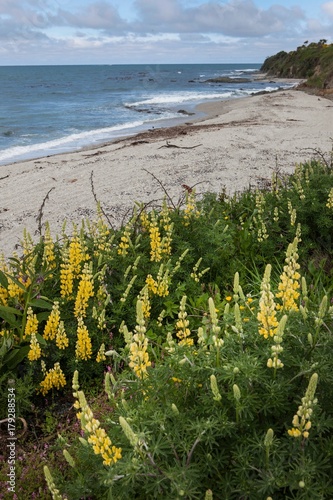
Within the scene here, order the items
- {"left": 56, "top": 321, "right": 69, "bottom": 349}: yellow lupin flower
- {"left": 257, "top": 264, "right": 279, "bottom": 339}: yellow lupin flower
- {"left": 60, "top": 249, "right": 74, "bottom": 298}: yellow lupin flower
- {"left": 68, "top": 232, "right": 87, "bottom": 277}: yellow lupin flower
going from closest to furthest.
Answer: {"left": 257, "top": 264, "right": 279, "bottom": 339}: yellow lupin flower, {"left": 56, "top": 321, "right": 69, "bottom": 349}: yellow lupin flower, {"left": 60, "top": 249, "right": 74, "bottom": 298}: yellow lupin flower, {"left": 68, "top": 232, "right": 87, "bottom": 277}: yellow lupin flower

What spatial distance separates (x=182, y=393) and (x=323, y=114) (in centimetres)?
1994

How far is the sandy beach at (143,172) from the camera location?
8266 millimetres

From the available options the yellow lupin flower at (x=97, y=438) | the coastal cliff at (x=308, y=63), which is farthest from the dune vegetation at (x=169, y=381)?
the coastal cliff at (x=308, y=63)

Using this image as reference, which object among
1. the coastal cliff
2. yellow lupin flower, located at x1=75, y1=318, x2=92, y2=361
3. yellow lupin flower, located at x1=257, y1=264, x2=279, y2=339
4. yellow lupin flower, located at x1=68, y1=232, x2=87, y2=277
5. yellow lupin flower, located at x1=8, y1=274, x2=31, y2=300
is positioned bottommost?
yellow lupin flower, located at x1=75, y1=318, x2=92, y2=361

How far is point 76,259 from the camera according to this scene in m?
4.03

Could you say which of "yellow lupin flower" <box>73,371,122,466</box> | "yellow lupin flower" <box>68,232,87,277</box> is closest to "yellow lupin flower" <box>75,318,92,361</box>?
"yellow lupin flower" <box>68,232,87,277</box>

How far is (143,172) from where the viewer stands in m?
10.3

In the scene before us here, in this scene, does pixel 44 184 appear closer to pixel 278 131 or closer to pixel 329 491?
pixel 278 131

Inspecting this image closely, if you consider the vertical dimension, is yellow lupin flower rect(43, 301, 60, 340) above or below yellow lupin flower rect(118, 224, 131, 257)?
below

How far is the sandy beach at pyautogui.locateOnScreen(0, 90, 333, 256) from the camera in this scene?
Result: 8266 mm

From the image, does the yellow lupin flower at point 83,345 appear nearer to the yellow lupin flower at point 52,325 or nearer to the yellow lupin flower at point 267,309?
the yellow lupin flower at point 52,325

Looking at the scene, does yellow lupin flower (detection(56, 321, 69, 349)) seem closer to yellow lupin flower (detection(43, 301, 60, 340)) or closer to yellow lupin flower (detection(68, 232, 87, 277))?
yellow lupin flower (detection(43, 301, 60, 340))

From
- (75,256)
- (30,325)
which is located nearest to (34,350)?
(30,325)

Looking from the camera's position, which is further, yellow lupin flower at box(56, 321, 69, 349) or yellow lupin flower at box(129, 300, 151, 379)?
yellow lupin flower at box(56, 321, 69, 349)
